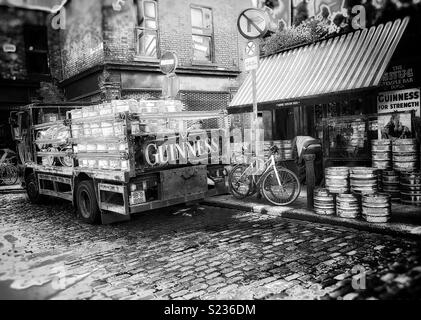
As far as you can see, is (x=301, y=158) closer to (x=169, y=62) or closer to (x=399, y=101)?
(x=399, y=101)

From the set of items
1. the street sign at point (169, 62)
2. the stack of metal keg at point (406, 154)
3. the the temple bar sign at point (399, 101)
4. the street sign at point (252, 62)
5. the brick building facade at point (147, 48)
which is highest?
the brick building facade at point (147, 48)

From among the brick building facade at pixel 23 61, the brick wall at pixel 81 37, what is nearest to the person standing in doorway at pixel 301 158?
the brick wall at pixel 81 37

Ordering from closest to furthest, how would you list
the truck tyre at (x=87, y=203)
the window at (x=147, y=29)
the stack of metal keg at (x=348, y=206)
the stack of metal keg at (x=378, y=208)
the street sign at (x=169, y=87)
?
the stack of metal keg at (x=378, y=208) → the stack of metal keg at (x=348, y=206) → the truck tyre at (x=87, y=203) → the street sign at (x=169, y=87) → the window at (x=147, y=29)

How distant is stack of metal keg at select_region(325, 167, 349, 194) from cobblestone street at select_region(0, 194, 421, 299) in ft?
2.92

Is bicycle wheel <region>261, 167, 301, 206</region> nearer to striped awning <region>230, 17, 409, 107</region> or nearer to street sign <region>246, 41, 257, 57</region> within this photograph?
striped awning <region>230, 17, 409, 107</region>

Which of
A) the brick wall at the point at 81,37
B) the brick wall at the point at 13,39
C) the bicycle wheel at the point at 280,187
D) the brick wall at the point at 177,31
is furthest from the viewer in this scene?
the brick wall at the point at 13,39

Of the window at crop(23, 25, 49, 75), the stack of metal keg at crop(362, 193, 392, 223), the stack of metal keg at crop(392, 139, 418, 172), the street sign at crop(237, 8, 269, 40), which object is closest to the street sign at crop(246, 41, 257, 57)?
→ the street sign at crop(237, 8, 269, 40)

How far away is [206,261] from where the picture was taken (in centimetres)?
488

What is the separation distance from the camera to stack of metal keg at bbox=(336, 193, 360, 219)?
630 cm

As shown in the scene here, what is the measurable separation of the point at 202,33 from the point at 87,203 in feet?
32.9

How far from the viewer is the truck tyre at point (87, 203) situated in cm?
724

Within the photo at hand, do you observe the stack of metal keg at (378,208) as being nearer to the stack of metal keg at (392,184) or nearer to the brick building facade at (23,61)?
the stack of metal keg at (392,184)

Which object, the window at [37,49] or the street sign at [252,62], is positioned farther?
the window at [37,49]
